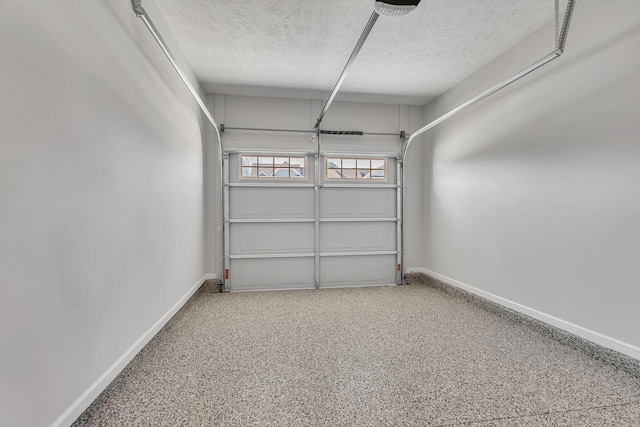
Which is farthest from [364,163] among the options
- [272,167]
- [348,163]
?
[272,167]

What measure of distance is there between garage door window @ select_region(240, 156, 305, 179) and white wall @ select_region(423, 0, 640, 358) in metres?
2.37

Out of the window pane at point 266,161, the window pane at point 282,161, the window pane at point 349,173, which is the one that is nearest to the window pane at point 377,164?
the window pane at point 349,173

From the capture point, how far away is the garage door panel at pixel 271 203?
166 inches

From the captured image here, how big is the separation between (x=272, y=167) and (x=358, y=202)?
58.3 inches

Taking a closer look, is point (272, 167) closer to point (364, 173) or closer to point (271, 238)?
point (271, 238)

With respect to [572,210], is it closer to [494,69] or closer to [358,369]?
[494,69]

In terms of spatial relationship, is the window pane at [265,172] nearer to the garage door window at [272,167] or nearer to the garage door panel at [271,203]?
the garage door window at [272,167]

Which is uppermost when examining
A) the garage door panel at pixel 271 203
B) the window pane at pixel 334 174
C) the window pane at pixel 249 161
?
the window pane at pixel 249 161

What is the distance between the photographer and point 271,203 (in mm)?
4289

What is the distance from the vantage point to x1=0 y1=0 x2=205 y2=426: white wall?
109 cm

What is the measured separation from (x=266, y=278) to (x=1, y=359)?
10.8ft

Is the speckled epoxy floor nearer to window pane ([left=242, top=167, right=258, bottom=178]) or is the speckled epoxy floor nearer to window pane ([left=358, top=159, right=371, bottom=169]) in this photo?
window pane ([left=242, top=167, right=258, bottom=178])

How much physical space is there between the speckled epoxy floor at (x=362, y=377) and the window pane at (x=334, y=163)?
2.38m

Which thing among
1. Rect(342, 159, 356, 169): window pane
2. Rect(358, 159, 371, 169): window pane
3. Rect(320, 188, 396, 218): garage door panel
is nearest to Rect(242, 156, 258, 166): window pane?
Rect(320, 188, 396, 218): garage door panel
